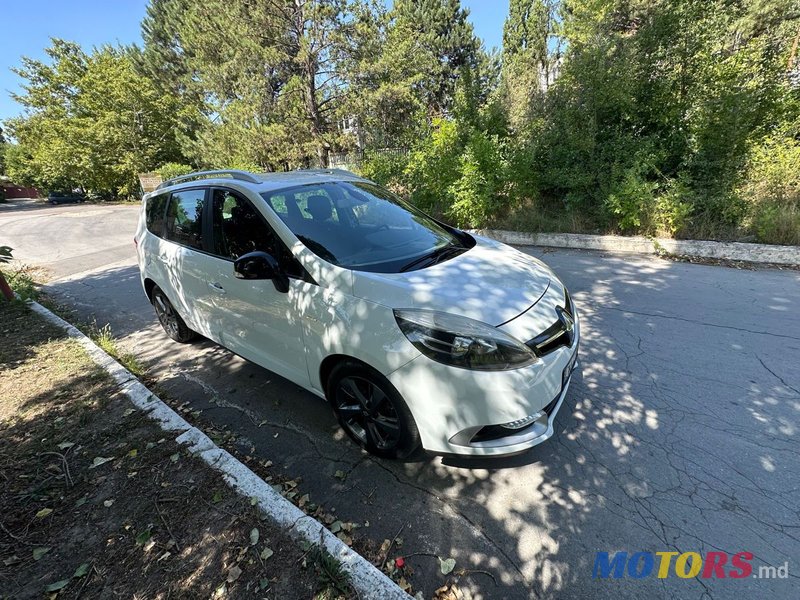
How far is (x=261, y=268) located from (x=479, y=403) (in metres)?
1.63

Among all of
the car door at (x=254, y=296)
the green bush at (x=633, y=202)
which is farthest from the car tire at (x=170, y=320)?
the green bush at (x=633, y=202)

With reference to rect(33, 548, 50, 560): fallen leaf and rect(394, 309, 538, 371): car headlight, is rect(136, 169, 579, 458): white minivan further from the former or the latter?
rect(33, 548, 50, 560): fallen leaf

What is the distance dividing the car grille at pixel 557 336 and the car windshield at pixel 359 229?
0.88 m

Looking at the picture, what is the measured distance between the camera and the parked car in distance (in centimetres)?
3688

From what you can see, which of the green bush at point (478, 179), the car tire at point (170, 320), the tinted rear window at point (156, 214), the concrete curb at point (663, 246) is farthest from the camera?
the green bush at point (478, 179)

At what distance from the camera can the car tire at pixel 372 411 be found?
2221 millimetres

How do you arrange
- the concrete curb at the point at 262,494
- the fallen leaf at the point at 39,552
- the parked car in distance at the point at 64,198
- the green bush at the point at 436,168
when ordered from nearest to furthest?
the concrete curb at the point at 262,494 < the fallen leaf at the point at 39,552 < the green bush at the point at 436,168 < the parked car in distance at the point at 64,198

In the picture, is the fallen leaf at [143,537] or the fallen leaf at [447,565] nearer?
the fallen leaf at [447,565]

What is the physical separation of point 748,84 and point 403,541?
26.6 ft

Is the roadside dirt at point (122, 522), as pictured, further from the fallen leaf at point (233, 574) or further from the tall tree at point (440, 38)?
the tall tree at point (440, 38)

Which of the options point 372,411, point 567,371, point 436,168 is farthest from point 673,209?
point 372,411

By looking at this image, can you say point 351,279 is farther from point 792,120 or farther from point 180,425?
point 792,120

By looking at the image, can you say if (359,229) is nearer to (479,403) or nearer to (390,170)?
(479,403)

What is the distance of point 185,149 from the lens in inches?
931
